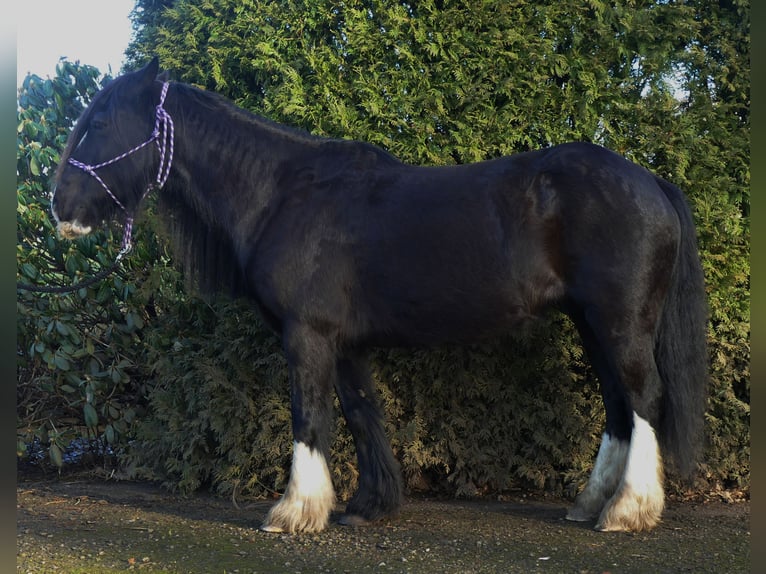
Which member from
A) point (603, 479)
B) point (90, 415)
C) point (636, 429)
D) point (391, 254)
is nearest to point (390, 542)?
point (603, 479)

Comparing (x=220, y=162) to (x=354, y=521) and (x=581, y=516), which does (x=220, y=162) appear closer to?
(x=354, y=521)

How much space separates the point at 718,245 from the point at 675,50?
4.43 feet

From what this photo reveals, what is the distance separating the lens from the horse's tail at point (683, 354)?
3893 millimetres

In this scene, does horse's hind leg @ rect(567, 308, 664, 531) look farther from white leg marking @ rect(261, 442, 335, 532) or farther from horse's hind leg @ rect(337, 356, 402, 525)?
white leg marking @ rect(261, 442, 335, 532)

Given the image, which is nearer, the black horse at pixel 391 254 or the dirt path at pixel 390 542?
the dirt path at pixel 390 542

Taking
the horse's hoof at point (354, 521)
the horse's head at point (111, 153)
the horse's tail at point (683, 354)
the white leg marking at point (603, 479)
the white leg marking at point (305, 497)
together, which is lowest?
the horse's hoof at point (354, 521)

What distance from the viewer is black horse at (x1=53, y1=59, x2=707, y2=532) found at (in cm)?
383

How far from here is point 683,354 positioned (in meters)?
4.00

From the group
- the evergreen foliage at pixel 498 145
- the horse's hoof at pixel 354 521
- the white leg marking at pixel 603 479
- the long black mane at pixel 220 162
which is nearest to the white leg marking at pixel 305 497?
the horse's hoof at pixel 354 521

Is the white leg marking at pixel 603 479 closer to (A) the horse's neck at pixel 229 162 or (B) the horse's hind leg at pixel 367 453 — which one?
(B) the horse's hind leg at pixel 367 453

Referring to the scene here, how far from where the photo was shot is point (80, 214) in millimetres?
4262

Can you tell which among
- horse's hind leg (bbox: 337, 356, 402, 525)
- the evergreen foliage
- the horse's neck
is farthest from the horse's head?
horse's hind leg (bbox: 337, 356, 402, 525)

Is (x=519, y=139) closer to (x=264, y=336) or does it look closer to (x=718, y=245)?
(x=718, y=245)

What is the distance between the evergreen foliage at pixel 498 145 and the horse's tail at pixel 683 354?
785 mm
